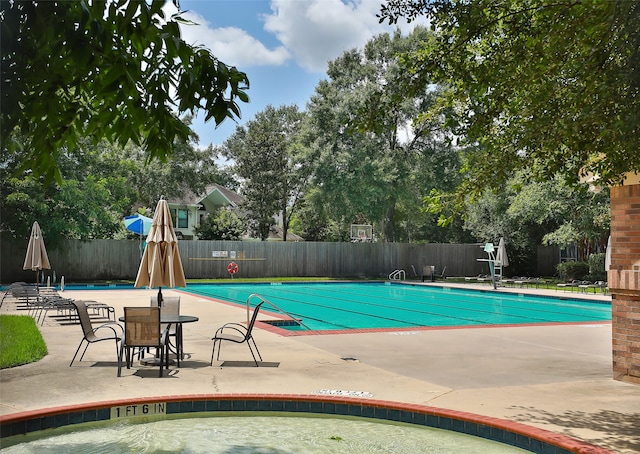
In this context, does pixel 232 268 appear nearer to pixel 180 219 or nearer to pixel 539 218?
pixel 539 218

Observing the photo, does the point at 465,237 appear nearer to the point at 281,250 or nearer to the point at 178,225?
the point at 281,250

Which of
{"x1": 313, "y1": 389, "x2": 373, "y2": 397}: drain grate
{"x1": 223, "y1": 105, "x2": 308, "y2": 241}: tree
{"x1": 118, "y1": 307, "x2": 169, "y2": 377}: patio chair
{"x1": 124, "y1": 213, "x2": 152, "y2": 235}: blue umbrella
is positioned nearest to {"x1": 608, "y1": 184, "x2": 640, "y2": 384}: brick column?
{"x1": 313, "y1": 389, "x2": 373, "y2": 397}: drain grate

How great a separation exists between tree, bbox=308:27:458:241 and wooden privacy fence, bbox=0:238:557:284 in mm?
2285

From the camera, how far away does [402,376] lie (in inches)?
300

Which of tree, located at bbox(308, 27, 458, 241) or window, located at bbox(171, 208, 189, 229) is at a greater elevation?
tree, located at bbox(308, 27, 458, 241)

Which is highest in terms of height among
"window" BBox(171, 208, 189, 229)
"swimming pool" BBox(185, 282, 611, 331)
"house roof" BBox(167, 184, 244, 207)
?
"house roof" BBox(167, 184, 244, 207)

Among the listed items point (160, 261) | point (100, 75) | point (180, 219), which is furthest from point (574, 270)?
point (100, 75)

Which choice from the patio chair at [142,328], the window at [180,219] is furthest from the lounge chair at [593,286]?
the window at [180,219]

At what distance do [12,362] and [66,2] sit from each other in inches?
252

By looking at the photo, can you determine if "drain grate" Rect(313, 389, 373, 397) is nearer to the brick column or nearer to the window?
the brick column

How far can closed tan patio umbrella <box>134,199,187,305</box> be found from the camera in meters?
8.84

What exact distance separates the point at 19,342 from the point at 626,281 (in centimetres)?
826

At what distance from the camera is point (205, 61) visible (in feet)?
11.5

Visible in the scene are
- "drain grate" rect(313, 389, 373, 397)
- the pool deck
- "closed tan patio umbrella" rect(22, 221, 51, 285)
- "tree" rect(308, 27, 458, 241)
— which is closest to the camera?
the pool deck
